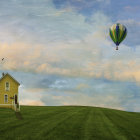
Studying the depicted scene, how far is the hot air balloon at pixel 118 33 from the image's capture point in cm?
5294

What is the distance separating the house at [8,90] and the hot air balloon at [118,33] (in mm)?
23058

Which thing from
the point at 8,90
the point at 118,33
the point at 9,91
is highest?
the point at 118,33

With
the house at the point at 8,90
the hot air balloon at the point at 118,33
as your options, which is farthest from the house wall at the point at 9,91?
the hot air balloon at the point at 118,33

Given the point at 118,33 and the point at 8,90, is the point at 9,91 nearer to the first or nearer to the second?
the point at 8,90

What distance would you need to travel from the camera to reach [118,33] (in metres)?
52.9

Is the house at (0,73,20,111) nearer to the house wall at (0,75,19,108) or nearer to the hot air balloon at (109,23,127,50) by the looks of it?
the house wall at (0,75,19,108)

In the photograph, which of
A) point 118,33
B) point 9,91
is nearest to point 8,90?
point 9,91

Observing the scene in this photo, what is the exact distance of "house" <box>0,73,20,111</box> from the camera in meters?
56.1

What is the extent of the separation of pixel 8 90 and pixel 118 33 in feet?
87.3

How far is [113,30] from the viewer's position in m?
53.4

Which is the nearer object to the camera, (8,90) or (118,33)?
(118,33)

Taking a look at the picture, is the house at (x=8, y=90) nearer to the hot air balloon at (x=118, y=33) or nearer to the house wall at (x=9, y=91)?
the house wall at (x=9, y=91)

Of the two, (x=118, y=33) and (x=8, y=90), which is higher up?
(x=118, y=33)

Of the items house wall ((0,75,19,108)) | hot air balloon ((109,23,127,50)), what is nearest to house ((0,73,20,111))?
house wall ((0,75,19,108))
